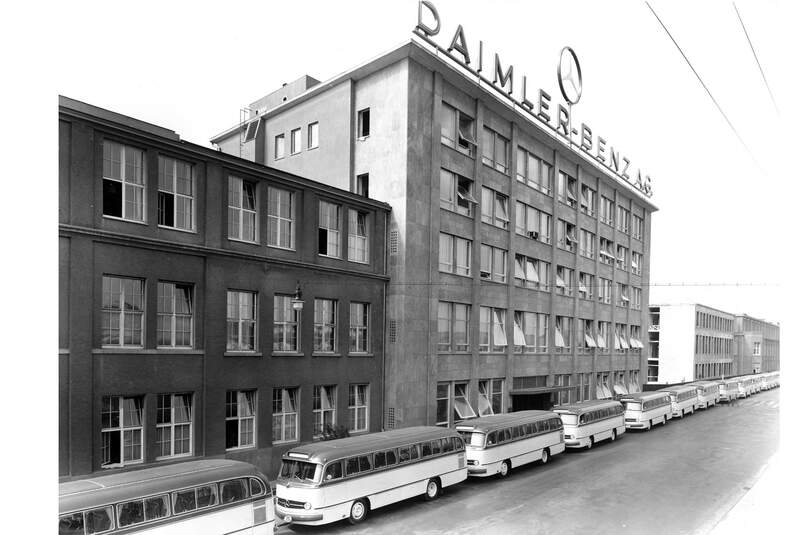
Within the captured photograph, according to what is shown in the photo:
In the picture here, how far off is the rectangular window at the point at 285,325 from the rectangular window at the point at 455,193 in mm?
8285

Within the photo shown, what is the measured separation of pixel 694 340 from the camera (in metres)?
13.6

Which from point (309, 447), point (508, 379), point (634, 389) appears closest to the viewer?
point (309, 447)

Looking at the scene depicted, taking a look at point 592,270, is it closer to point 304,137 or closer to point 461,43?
point 461,43

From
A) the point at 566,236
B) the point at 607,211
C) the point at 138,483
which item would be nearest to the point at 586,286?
the point at 566,236

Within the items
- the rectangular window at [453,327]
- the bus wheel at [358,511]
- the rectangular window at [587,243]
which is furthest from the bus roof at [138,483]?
the rectangular window at [587,243]

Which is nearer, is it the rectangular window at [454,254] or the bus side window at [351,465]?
the bus side window at [351,465]

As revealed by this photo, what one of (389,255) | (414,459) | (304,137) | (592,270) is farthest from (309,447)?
(592,270)

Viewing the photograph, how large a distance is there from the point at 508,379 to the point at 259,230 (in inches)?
586

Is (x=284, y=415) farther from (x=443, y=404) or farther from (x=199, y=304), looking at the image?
(x=443, y=404)

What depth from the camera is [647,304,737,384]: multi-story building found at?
11.1 meters

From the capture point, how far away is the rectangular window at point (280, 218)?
1686cm

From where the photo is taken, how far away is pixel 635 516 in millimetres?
11719

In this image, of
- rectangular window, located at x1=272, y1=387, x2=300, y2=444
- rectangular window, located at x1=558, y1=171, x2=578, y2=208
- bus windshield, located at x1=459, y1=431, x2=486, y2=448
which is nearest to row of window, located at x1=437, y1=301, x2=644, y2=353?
bus windshield, located at x1=459, y1=431, x2=486, y2=448

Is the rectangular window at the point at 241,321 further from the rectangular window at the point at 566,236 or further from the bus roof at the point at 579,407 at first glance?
the rectangular window at the point at 566,236
